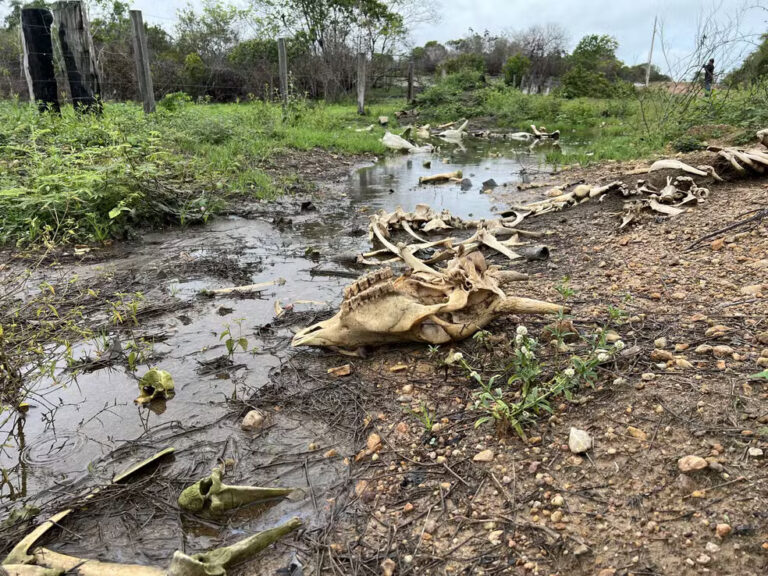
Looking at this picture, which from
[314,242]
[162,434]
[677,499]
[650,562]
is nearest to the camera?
[650,562]

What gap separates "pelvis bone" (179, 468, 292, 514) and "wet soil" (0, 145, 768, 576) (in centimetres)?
6

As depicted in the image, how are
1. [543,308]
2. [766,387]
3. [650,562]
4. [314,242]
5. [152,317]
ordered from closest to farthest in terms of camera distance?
[650,562] → [766,387] → [543,308] → [152,317] → [314,242]

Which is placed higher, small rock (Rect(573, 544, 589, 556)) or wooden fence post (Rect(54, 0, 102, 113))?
wooden fence post (Rect(54, 0, 102, 113))

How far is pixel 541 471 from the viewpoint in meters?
1.91

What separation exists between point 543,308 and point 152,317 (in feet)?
8.69

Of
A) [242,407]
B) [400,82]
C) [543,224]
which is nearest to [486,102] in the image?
[400,82]

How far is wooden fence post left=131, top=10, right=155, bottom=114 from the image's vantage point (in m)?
8.10

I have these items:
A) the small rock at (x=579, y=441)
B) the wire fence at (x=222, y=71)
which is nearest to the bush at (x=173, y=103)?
the wire fence at (x=222, y=71)

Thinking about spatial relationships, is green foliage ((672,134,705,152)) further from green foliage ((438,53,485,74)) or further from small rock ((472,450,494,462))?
A: green foliage ((438,53,485,74))

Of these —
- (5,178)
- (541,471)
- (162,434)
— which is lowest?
(162,434)

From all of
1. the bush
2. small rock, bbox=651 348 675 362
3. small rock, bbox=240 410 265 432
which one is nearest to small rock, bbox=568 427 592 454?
small rock, bbox=651 348 675 362

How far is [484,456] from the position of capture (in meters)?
2.06

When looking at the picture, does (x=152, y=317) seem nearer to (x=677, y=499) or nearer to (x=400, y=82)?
(x=677, y=499)

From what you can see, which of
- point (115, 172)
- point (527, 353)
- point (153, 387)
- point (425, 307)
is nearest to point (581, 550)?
point (527, 353)
